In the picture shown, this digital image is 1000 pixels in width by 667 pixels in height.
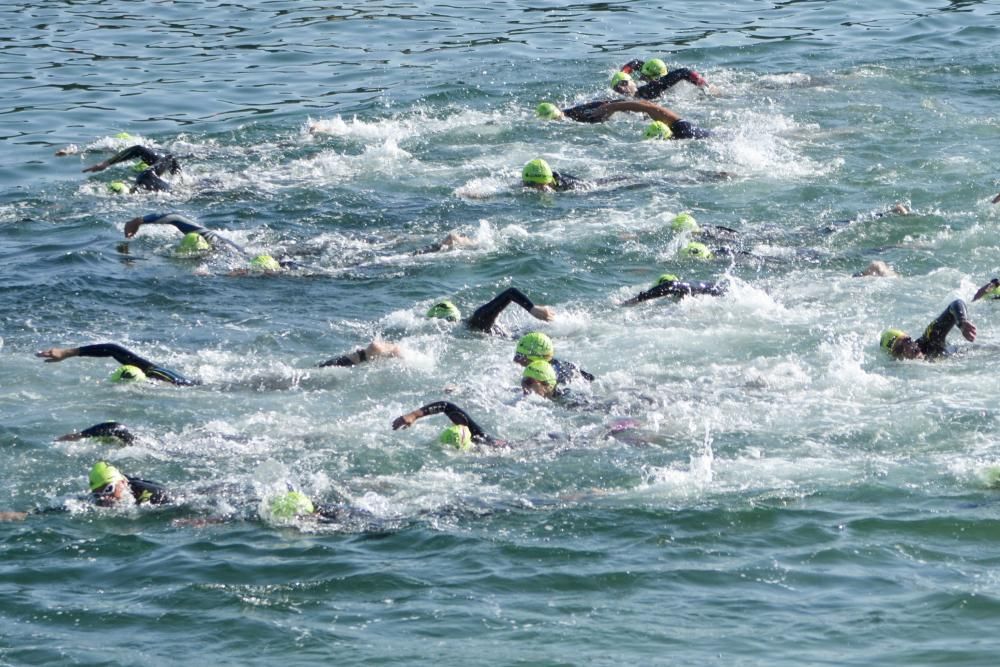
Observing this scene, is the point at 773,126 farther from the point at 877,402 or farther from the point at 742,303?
the point at 877,402

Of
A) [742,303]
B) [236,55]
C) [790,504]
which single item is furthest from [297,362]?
[236,55]

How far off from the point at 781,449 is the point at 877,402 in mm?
1596

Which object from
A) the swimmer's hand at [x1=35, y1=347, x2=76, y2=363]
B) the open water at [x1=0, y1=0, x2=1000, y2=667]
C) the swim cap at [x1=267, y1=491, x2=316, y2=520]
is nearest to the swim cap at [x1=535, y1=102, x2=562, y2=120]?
the open water at [x1=0, y1=0, x2=1000, y2=667]

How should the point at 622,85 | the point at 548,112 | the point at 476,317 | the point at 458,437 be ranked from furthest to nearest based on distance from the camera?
1. the point at 622,85
2. the point at 548,112
3. the point at 476,317
4. the point at 458,437

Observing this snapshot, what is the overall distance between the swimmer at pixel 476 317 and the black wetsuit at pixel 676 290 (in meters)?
1.05

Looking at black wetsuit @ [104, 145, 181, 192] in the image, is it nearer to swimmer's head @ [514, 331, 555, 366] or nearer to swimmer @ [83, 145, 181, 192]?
swimmer @ [83, 145, 181, 192]

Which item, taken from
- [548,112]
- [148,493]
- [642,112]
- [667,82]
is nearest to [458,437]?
[148,493]

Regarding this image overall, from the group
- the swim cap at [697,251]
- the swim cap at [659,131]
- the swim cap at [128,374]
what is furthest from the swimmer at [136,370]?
the swim cap at [659,131]

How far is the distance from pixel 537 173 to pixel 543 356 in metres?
6.53

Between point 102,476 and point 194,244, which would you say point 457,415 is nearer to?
point 102,476

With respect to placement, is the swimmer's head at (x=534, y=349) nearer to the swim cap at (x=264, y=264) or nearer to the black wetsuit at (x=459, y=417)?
the black wetsuit at (x=459, y=417)

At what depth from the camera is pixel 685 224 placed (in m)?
20.2

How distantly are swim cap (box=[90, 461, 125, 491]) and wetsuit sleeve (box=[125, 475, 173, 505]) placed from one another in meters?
0.14

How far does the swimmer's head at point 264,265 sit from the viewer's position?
19.6 metres
